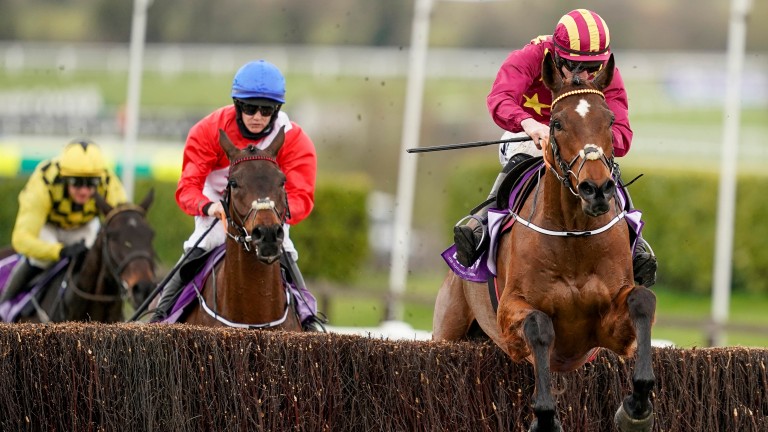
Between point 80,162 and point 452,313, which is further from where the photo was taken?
point 80,162

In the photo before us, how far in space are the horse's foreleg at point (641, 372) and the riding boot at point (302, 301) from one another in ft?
8.82

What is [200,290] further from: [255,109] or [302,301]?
[255,109]

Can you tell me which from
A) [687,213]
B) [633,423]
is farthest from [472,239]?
[687,213]

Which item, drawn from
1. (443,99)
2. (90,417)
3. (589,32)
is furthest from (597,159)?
(443,99)

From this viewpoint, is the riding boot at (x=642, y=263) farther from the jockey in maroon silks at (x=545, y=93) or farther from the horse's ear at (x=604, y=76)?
the horse's ear at (x=604, y=76)

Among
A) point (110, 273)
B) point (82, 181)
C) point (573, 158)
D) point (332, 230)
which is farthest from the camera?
point (332, 230)

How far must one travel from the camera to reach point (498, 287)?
6.94 meters

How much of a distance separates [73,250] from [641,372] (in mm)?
6259

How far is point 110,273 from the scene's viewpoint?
10.4 meters

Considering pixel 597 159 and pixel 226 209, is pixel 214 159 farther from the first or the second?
pixel 597 159

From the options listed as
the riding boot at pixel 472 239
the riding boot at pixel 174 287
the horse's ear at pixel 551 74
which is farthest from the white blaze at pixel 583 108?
the riding boot at pixel 174 287

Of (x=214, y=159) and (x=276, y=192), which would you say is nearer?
(x=276, y=192)

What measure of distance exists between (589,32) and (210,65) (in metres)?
32.2

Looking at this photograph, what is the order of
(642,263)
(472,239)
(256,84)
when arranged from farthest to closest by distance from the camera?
(256,84) < (472,239) < (642,263)
